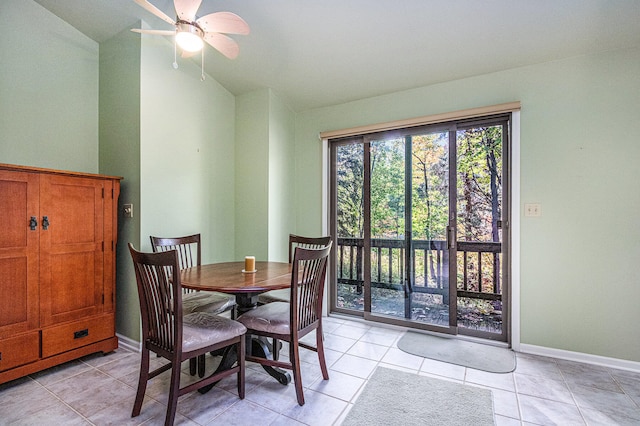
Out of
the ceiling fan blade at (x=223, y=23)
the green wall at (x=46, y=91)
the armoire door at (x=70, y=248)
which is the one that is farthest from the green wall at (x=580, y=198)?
the green wall at (x=46, y=91)

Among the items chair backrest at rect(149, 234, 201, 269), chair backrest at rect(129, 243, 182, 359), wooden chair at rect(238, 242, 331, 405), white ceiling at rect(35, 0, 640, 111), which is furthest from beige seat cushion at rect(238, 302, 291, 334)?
white ceiling at rect(35, 0, 640, 111)

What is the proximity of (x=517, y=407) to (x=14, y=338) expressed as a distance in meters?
3.27

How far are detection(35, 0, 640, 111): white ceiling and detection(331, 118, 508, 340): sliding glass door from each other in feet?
1.94

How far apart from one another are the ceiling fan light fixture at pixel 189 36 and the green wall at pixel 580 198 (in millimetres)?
2392

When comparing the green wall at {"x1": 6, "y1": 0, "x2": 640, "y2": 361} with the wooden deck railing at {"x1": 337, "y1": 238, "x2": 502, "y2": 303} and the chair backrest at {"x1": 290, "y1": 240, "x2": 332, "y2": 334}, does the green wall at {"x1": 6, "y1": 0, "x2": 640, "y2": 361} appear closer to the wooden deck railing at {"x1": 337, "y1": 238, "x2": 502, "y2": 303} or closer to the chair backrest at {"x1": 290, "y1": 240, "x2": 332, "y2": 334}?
the wooden deck railing at {"x1": 337, "y1": 238, "x2": 502, "y2": 303}

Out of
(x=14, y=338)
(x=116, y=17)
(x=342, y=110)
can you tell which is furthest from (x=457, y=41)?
(x=14, y=338)

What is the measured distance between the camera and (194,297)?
2455 mm

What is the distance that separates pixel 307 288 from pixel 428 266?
163cm

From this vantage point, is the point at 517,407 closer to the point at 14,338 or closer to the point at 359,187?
the point at 359,187

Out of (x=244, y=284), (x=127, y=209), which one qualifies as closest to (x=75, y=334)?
(x=127, y=209)

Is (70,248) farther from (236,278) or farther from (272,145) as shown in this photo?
(272,145)

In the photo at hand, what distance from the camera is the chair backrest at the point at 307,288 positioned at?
181 cm

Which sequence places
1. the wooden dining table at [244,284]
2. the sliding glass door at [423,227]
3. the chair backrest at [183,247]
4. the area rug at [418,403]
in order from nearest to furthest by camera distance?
the area rug at [418,403], the wooden dining table at [244,284], the chair backrest at [183,247], the sliding glass door at [423,227]

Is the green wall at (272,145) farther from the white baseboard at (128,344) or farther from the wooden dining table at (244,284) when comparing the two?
the wooden dining table at (244,284)
